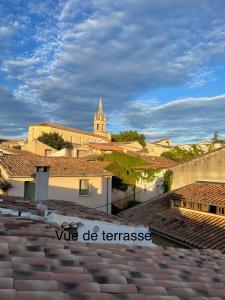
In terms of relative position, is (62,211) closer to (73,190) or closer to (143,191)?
(73,190)

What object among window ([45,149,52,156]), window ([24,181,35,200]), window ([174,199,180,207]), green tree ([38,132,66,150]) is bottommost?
window ([174,199,180,207])

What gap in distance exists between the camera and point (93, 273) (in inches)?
125

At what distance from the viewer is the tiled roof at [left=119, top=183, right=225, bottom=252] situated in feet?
42.3

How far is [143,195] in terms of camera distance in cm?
3106

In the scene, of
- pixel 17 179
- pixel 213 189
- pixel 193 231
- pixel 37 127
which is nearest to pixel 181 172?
pixel 213 189

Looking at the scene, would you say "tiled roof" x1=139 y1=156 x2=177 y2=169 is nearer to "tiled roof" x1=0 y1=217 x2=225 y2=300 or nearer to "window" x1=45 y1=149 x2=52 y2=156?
"window" x1=45 y1=149 x2=52 y2=156

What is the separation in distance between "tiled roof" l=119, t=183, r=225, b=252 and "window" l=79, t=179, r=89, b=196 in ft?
25.5

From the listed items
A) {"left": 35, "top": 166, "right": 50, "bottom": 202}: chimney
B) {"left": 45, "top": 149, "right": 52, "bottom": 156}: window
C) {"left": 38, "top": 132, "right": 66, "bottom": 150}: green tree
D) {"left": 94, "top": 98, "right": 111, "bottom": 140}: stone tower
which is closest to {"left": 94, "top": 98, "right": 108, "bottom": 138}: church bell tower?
{"left": 94, "top": 98, "right": 111, "bottom": 140}: stone tower

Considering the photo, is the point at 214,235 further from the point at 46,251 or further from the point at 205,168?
the point at 46,251

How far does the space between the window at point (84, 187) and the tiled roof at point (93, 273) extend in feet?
71.5

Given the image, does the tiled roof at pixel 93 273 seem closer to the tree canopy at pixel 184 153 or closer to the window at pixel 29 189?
the window at pixel 29 189

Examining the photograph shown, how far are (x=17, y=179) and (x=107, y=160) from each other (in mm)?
13776

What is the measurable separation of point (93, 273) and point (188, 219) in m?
13.5

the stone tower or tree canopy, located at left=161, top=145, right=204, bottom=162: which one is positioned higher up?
the stone tower
